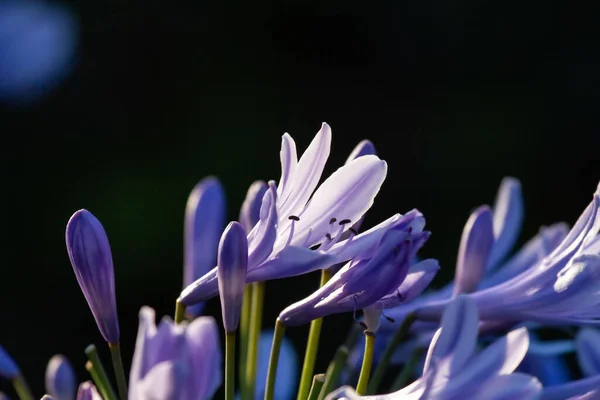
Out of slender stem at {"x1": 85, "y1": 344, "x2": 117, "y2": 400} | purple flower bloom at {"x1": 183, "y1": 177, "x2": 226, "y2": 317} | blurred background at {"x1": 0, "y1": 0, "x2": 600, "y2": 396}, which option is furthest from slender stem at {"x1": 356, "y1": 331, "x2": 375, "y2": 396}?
blurred background at {"x1": 0, "y1": 0, "x2": 600, "y2": 396}

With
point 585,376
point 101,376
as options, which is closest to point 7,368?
point 101,376

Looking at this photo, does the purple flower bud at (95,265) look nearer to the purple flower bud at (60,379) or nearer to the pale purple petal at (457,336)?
the purple flower bud at (60,379)

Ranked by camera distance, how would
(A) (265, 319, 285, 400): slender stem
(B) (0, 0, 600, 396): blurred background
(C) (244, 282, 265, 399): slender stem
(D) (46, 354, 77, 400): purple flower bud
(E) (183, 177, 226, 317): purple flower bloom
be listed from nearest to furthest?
(A) (265, 319, 285, 400): slender stem
(C) (244, 282, 265, 399): slender stem
(D) (46, 354, 77, 400): purple flower bud
(E) (183, 177, 226, 317): purple flower bloom
(B) (0, 0, 600, 396): blurred background

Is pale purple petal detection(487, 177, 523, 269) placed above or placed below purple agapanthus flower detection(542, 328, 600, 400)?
above

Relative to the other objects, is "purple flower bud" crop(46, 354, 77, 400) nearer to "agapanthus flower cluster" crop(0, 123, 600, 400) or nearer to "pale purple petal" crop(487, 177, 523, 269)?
"agapanthus flower cluster" crop(0, 123, 600, 400)

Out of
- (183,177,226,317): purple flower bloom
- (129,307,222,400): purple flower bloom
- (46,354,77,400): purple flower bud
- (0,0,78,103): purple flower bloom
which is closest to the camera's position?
(129,307,222,400): purple flower bloom

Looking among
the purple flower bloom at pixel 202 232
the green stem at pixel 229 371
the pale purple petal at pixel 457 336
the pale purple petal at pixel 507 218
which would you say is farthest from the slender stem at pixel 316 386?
the pale purple petal at pixel 507 218

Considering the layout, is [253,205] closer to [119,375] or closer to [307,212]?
[307,212]
